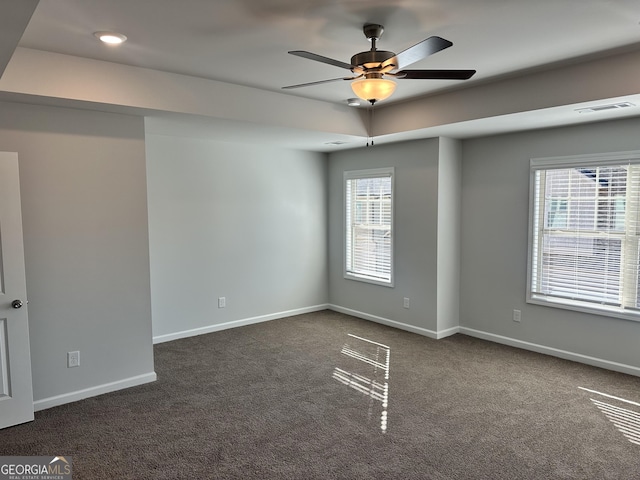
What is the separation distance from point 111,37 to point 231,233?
10.0 ft

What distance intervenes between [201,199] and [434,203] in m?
2.78

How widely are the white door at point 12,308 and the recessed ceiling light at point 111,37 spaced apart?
104 centimetres

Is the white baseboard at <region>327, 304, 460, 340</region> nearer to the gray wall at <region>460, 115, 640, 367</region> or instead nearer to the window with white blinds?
the gray wall at <region>460, 115, 640, 367</region>

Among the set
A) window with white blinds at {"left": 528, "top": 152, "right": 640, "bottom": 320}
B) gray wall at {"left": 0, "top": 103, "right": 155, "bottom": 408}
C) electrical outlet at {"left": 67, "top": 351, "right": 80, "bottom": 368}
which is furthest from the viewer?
window with white blinds at {"left": 528, "top": 152, "right": 640, "bottom": 320}

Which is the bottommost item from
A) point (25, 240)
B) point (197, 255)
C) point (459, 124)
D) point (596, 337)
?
point (596, 337)

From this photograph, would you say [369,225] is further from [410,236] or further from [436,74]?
[436,74]

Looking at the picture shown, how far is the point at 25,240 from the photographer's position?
10.7 ft

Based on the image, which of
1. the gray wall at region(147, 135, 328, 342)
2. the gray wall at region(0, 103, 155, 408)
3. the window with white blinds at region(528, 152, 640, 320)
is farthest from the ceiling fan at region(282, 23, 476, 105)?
the gray wall at region(147, 135, 328, 342)

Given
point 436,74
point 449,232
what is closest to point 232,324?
point 449,232

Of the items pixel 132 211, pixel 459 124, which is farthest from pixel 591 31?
pixel 132 211

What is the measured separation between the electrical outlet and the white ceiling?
1.99 m

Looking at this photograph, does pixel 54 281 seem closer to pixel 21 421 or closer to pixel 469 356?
pixel 21 421

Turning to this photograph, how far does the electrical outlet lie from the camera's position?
3.50 m

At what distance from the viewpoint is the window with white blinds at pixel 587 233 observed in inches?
157
